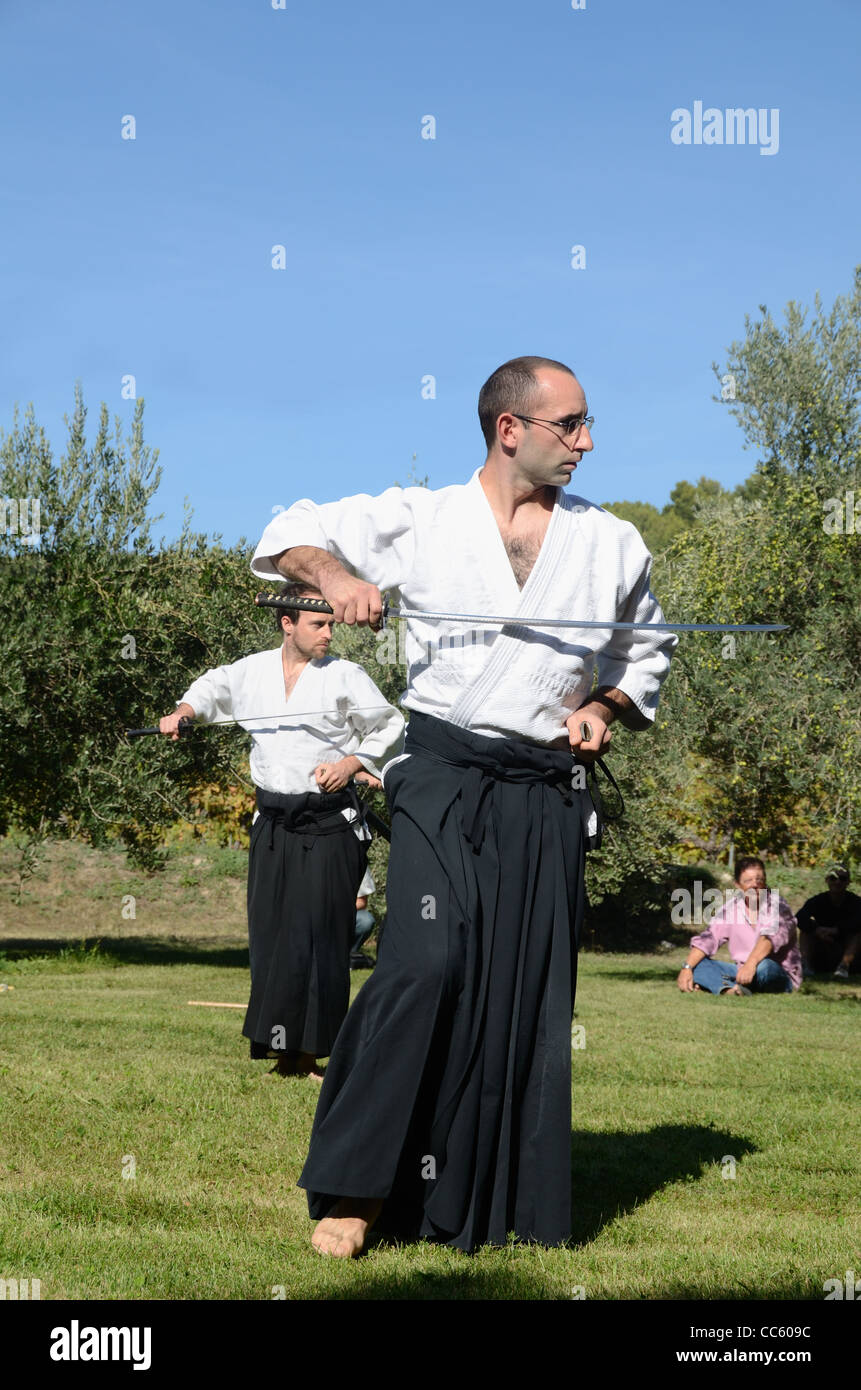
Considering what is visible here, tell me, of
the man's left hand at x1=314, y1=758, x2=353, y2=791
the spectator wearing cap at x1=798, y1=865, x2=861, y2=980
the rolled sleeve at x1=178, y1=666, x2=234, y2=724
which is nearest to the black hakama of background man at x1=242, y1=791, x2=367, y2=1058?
the man's left hand at x1=314, y1=758, x2=353, y2=791

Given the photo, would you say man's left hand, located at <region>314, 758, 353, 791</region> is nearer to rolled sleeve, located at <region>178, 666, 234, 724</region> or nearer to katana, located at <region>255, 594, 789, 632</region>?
rolled sleeve, located at <region>178, 666, 234, 724</region>

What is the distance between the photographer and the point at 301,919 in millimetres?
7312

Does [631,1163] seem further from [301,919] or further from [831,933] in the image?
[831,933]

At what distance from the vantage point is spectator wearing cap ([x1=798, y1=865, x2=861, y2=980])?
17094mm

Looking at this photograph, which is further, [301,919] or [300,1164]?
[301,919]

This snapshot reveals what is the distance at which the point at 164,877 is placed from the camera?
23.0 meters

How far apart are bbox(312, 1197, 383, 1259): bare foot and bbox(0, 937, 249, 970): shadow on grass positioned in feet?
40.6

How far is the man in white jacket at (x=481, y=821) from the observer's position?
390 centimetres

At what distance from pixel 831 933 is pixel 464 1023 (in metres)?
14.4

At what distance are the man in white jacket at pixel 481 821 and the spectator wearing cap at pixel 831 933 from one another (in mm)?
→ 13650

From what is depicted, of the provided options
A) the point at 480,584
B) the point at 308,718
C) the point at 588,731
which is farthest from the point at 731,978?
the point at 480,584

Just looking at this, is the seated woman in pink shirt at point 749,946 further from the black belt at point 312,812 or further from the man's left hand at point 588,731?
the man's left hand at point 588,731

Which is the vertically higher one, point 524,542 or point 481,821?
point 524,542
